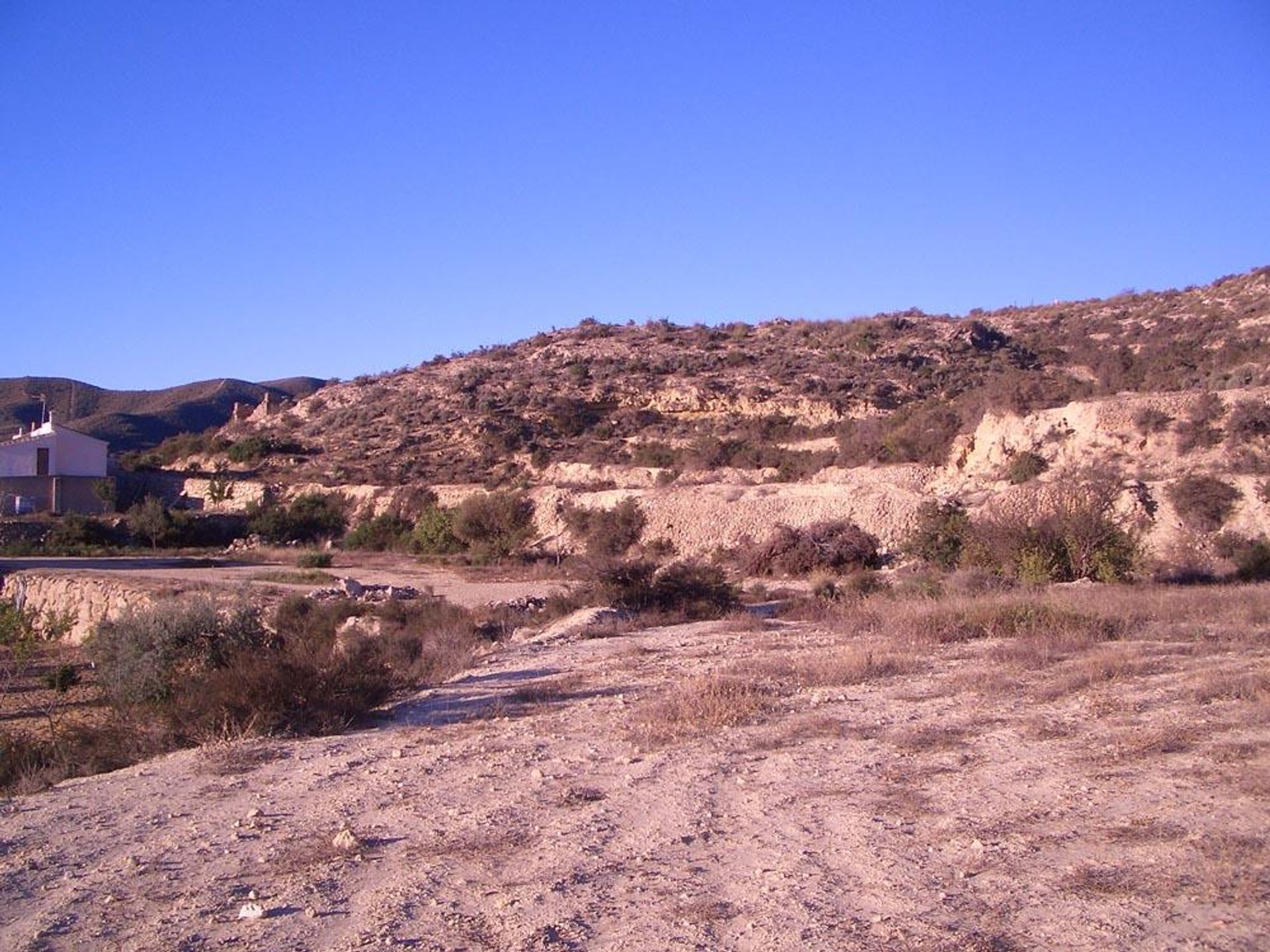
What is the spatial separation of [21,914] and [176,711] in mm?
5158

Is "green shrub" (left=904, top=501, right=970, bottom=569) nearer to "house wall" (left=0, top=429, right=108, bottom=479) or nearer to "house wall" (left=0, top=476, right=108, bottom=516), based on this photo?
"house wall" (left=0, top=476, right=108, bottom=516)

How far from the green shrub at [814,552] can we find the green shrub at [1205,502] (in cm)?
883

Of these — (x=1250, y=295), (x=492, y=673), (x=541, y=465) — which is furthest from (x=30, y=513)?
(x=1250, y=295)

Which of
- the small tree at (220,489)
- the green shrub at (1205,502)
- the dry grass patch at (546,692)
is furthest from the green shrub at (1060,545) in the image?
the small tree at (220,489)

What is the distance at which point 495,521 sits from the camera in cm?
4591

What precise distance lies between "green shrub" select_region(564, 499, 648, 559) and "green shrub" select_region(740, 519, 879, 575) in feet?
25.0

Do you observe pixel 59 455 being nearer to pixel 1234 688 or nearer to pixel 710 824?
pixel 710 824

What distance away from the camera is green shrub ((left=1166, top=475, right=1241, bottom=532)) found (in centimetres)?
3023

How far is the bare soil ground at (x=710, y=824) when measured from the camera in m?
5.62

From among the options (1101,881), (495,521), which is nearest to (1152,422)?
(495,521)

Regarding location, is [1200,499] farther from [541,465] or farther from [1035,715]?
[541,465]

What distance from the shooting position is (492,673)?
14.9 meters

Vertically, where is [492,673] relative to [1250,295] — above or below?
below

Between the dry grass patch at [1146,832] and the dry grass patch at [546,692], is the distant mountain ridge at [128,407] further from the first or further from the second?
the dry grass patch at [1146,832]
